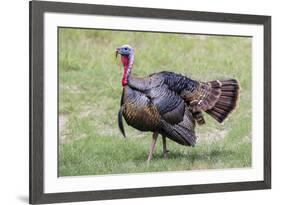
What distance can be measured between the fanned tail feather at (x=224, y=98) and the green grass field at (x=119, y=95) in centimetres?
3

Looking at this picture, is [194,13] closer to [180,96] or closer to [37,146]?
[180,96]

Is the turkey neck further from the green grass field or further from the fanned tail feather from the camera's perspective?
the fanned tail feather

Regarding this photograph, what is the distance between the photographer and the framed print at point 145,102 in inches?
98.2

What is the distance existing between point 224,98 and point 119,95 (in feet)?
1.71

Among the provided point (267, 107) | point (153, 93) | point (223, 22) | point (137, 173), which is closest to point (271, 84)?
point (267, 107)

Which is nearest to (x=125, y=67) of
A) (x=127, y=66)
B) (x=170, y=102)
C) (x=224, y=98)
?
(x=127, y=66)

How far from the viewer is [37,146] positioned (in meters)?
2.45

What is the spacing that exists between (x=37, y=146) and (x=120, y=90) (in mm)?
439

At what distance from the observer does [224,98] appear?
9.39 ft

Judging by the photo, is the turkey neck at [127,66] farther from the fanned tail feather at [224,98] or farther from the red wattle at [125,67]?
the fanned tail feather at [224,98]

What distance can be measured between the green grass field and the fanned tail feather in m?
0.03

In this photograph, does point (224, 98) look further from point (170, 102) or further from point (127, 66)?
point (127, 66)

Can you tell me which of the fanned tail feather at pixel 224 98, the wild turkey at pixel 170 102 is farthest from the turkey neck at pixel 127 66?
the fanned tail feather at pixel 224 98

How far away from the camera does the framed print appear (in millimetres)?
2494
